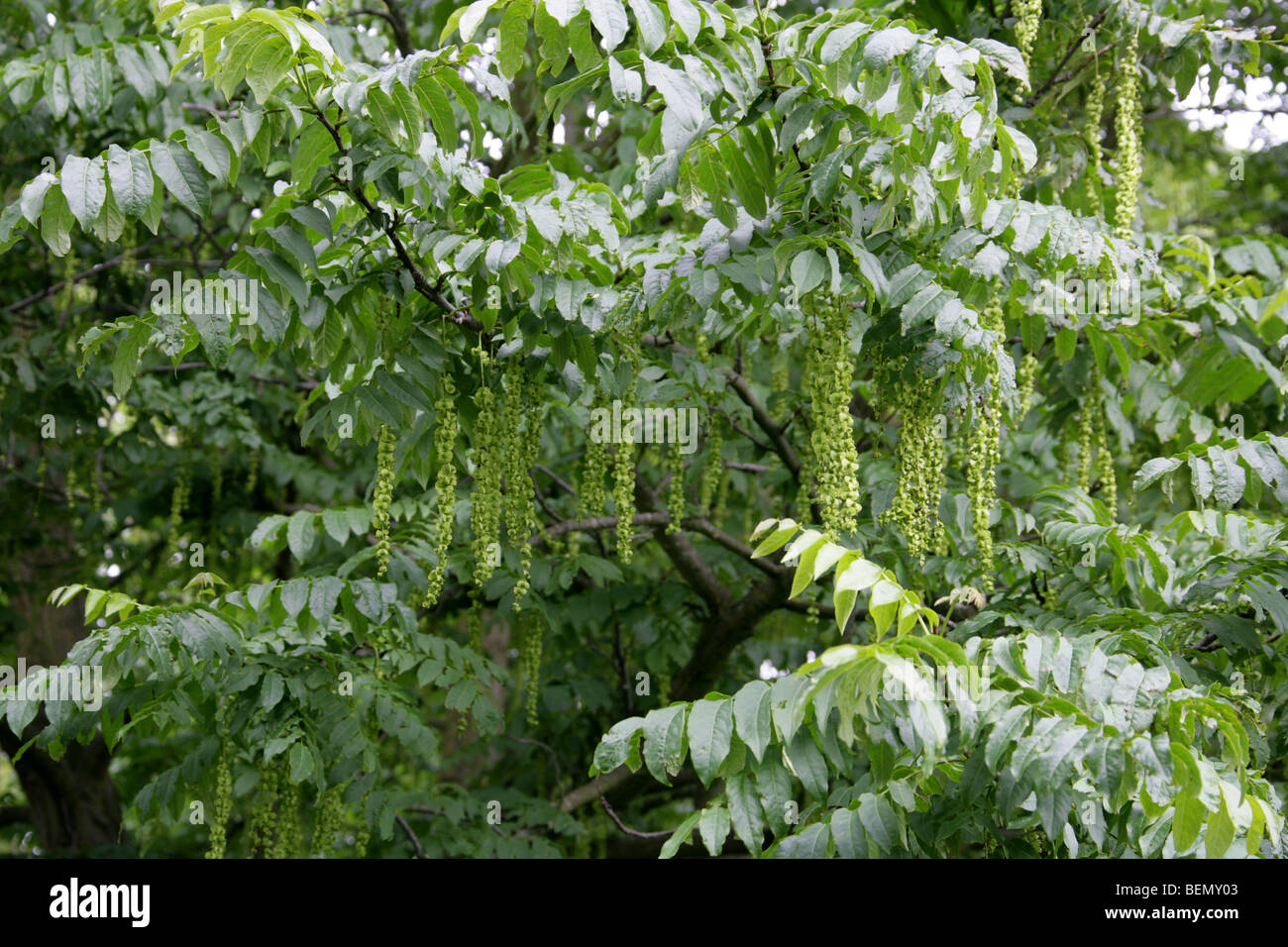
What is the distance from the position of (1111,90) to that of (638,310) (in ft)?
7.82

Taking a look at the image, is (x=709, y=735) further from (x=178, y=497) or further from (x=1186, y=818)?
(x=178, y=497)

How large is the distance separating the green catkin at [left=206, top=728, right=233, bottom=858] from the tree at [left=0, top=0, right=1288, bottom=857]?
2cm

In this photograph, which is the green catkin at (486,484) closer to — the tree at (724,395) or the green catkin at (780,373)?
the tree at (724,395)

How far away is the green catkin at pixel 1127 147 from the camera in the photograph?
3.46 meters

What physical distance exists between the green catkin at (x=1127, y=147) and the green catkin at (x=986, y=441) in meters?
0.75

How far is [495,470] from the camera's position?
3.09 m

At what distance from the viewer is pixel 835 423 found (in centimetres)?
267

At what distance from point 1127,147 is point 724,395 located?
A: 155 centimetres

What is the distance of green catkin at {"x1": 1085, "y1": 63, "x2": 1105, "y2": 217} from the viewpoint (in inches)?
148

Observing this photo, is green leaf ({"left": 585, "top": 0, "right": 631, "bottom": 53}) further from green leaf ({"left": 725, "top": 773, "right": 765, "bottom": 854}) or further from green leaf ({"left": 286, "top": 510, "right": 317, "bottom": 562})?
green leaf ({"left": 286, "top": 510, "right": 317, "bottom": 562})

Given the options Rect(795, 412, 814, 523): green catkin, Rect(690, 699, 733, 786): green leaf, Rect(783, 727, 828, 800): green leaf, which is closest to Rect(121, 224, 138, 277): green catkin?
Rect(795, 412, 814, 523): green catkin

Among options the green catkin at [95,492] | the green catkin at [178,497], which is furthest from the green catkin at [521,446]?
the green catkin at [95,492]

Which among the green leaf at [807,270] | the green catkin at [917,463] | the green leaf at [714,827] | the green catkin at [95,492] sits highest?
the green catkin at [95,492]

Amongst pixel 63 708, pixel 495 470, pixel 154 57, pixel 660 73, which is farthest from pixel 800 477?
pixel 154 57
